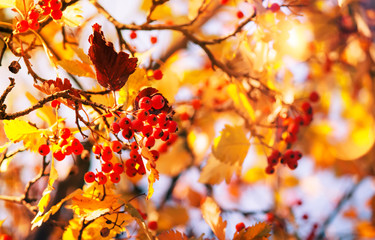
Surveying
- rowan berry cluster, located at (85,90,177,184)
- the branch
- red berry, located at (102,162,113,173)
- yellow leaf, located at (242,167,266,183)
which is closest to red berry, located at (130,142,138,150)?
rowan berry cluster, located at (85,90,177,184)

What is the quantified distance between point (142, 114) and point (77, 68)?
390mm

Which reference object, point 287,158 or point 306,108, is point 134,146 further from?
point 306,108

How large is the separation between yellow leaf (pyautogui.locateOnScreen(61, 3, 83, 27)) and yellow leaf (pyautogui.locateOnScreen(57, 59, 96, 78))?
133 mm

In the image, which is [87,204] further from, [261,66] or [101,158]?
[261,66]

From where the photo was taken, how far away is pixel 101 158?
124cm

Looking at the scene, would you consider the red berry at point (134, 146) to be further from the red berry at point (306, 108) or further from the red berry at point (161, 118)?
the red berry at point (306, 108)

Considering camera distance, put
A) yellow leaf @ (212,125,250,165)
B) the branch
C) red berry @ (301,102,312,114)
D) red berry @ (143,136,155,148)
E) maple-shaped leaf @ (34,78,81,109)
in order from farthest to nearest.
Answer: the branch
red berry @ (301,102,312,114)
yellow leaf @ (212,125,250,165)
red berry @ (143,136,155,148)
maple-shaped leaf @ (34,78,81,109)

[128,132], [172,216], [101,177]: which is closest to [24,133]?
[101,177]

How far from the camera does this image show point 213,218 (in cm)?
143

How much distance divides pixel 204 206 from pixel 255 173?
7.59ft

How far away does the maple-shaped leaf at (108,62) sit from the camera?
3.42ft

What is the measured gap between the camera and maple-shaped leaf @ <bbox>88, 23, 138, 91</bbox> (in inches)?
41.1

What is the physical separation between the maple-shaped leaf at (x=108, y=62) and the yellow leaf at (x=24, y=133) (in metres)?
0.33

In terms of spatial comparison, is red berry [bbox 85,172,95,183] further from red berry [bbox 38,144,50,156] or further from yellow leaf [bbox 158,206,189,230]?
yellow leaf [bbox 158,206,189,230]
